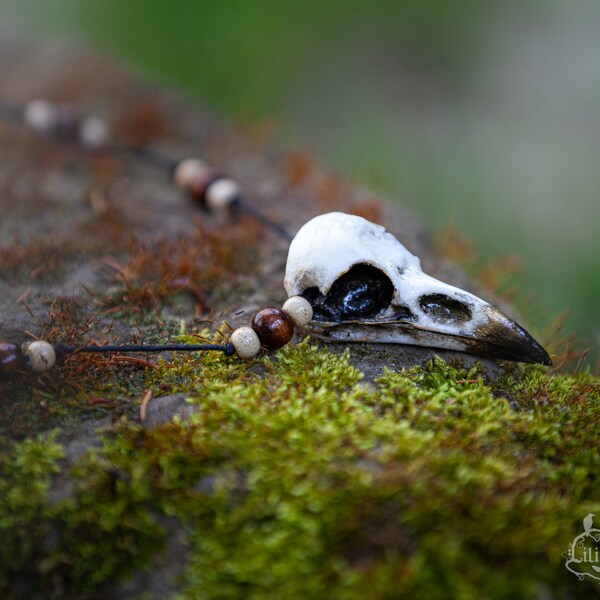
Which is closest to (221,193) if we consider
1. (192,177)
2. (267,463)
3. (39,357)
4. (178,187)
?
(192,177)

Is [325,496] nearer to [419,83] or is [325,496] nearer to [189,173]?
[189,173]

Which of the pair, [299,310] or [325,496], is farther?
[299,310]

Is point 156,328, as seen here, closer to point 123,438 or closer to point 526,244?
point 123,438

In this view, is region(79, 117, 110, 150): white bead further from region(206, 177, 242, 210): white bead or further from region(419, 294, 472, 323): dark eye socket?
region(419, 294, 472, 323): dark eye socket

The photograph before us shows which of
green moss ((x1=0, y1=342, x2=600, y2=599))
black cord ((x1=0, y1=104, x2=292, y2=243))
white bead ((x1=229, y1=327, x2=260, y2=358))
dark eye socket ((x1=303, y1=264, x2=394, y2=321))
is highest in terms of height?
black cord ((x1=0, y1=104, x2=292, y2=243))

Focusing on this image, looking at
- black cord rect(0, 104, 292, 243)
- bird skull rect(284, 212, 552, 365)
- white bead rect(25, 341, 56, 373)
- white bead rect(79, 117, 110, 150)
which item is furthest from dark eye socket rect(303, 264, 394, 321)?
white bead rect(79, 117, 110, 150)

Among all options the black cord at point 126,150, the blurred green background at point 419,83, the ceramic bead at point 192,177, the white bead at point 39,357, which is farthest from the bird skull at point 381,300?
the blurred green background at point 419,83

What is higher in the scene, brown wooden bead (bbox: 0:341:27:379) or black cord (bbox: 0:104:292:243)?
black cord (bbox: 0:104:292:243)
